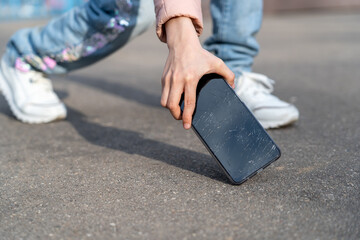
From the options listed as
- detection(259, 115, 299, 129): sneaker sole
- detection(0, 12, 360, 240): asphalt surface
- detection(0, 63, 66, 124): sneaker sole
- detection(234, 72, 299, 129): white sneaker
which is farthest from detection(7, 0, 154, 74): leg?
detection(259, 115, 299, 129): sneaker sole

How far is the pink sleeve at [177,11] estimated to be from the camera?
3.65ft

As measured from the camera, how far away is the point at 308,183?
1165 millimetres

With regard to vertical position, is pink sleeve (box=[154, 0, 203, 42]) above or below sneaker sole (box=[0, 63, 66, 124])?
above

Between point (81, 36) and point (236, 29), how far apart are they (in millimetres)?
582

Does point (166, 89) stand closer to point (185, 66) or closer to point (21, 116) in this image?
point (185, 66)

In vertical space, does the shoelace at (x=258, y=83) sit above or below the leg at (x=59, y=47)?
below

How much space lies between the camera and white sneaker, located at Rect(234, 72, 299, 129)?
5.43 ft

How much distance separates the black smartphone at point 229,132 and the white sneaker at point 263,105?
484 mm

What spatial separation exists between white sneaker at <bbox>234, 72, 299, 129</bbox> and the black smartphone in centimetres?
48

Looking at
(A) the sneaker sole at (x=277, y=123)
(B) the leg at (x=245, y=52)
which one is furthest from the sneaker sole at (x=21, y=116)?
(A) the sneaker sole at (x=277, y=123)

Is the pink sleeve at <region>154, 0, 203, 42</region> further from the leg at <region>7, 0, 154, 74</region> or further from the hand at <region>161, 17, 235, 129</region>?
the leg at <region>7, 0, 154, 74</region>

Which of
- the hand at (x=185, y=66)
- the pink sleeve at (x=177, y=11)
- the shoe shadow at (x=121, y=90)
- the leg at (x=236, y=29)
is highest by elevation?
the pink sleeve at (x=177, y=11)

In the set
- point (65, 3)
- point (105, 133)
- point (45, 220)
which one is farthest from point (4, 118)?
point (65, 3)

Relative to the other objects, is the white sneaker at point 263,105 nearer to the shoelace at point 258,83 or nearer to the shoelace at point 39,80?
the shoelace at point 258,83
